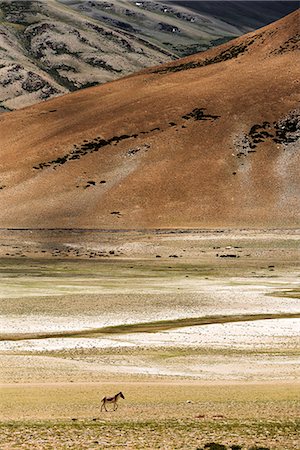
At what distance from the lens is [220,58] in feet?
583

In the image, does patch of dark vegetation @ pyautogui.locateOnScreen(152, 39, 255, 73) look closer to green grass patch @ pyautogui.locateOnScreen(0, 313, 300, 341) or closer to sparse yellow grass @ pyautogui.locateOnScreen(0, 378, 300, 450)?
green grass patch @ pyautogui.locateOnScreen(0, 313, 300, 341)

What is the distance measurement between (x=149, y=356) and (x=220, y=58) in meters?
151

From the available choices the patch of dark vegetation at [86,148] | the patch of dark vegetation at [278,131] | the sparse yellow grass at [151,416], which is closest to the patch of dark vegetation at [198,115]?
the patch of dark vegetation at [86,148]

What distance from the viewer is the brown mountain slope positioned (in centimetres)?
12373

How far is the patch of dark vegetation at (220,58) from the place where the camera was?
576 feet

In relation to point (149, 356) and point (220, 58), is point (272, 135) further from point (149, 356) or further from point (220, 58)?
point (149, 356)

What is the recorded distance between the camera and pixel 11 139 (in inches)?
6491

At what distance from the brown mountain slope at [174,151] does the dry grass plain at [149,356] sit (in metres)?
43.3

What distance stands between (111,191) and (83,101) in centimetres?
5012

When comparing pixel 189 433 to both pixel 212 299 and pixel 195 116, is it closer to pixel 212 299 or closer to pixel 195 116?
pixel 212 299

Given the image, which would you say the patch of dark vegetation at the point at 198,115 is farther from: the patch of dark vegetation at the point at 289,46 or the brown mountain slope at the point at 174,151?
the patch of dark vegetation at the point at 289,46

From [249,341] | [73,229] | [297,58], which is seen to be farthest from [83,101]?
[249,341]

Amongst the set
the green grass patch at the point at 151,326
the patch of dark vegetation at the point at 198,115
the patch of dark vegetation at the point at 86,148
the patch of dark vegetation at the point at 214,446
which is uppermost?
the patch of dark vegetation at the point at 198,115

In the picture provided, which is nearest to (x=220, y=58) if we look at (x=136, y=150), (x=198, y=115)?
(x=198, y=115)
